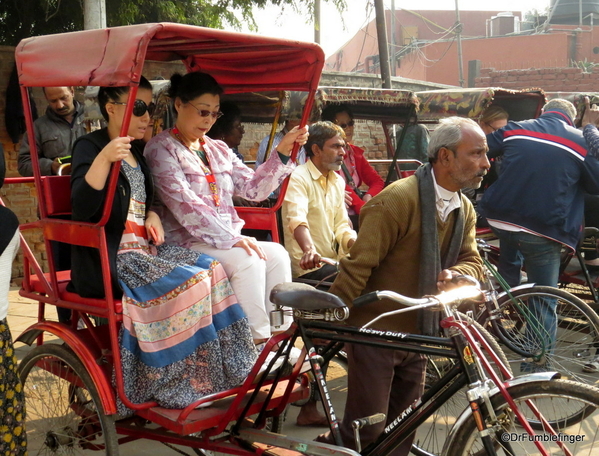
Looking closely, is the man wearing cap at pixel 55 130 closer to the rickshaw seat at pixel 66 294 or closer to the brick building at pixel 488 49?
the rickshaw seat at pixel 66 294

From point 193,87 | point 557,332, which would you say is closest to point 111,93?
point 193,87

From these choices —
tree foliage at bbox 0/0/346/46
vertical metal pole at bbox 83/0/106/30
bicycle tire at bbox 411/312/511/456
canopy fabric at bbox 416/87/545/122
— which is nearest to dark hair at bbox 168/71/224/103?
bicycle tire at bbox 411/312/511/456

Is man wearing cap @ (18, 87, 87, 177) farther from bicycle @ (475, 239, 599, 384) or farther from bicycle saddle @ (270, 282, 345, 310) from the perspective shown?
bicycle @ (475, 239, 599, 384)

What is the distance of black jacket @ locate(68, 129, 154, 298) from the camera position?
297 centimetres

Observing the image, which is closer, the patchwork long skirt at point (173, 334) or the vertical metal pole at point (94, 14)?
the patchwork long skirt at point (173, 334)

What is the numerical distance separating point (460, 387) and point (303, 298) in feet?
2.15

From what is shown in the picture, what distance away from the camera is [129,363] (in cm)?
300

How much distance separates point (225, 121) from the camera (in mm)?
5477

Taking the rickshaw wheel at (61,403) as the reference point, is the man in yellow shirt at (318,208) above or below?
above

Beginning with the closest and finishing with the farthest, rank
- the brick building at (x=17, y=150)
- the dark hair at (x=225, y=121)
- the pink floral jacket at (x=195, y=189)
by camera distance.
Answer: the pink floral jacket at (x=195, y=189), the dark hair at (x=225, y=121), the brick building at (x=17, y=150)

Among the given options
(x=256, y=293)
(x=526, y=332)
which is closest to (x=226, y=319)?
(x=256, y=293)

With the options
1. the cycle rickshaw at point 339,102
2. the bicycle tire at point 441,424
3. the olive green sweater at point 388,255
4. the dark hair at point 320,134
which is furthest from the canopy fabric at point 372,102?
the olive green sweater at point 388,255

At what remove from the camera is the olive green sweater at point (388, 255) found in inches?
112

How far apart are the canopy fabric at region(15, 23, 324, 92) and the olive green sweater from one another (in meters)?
0.98
